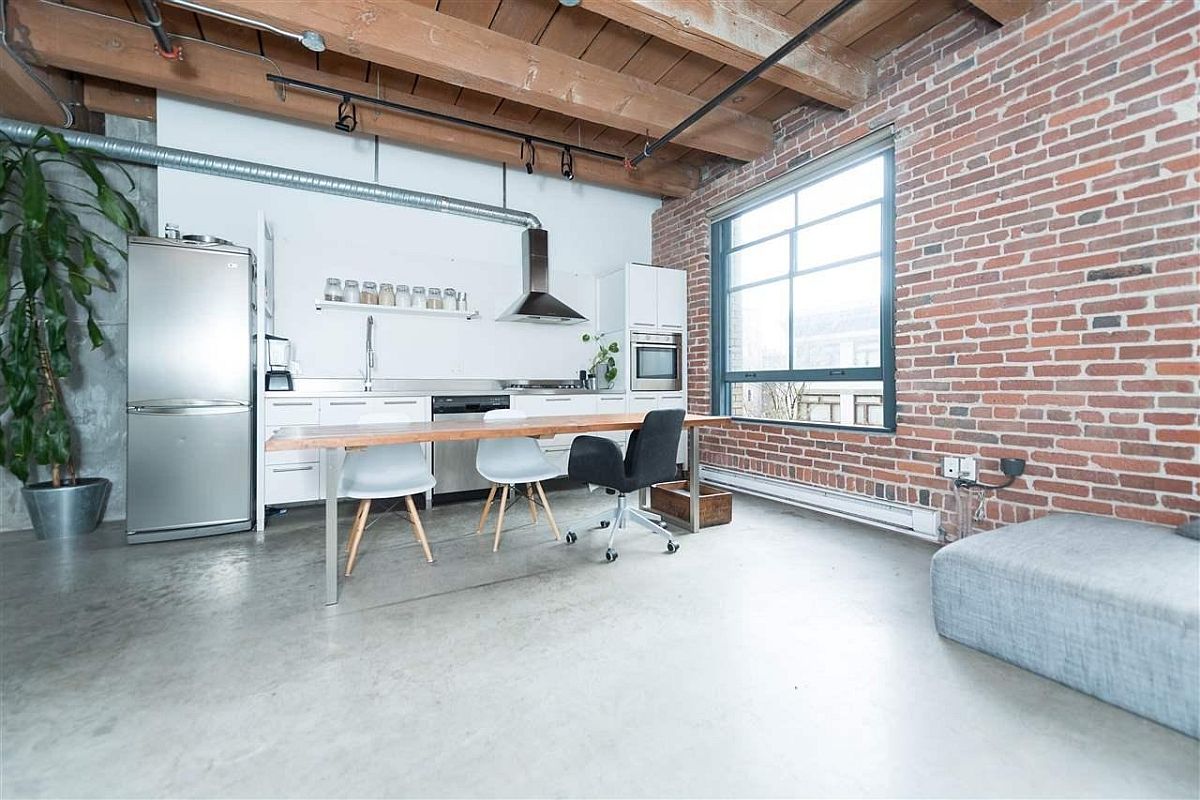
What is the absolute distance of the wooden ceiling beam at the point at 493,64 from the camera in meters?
2.73

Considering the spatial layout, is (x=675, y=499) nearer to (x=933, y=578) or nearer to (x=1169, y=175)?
(x=933, y=578)

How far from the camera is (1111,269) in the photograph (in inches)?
91.6

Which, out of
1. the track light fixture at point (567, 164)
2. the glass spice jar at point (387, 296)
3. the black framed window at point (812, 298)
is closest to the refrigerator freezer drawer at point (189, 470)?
the glass spice jar at point (387, 296)

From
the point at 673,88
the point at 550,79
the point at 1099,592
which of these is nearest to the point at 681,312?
the point at 673,88

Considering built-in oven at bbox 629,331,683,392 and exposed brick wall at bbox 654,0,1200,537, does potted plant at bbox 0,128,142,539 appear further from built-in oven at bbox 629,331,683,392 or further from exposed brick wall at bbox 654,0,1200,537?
exposed brick wall at bbox 654,0,1200,537

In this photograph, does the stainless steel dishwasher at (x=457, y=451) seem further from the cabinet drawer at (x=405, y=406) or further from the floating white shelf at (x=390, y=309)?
the floating white shelf at (x=390, y=309)

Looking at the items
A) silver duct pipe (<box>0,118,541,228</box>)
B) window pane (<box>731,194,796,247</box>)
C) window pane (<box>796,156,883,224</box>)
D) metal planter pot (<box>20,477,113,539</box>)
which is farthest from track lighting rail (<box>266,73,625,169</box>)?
metal planter pot (<box>20,477,113,539</box>)

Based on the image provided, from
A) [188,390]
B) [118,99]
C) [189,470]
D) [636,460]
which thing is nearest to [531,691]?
[636,460]

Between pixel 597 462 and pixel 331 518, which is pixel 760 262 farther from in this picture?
pixel 331 518

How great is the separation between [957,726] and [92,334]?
5.02 metres

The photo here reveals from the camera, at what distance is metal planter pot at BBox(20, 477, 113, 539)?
10.4 feet

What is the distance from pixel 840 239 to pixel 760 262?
0.88 m

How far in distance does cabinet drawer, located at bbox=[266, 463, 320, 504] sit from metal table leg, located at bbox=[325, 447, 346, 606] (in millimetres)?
1723

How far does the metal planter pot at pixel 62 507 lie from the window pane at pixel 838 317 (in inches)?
211
